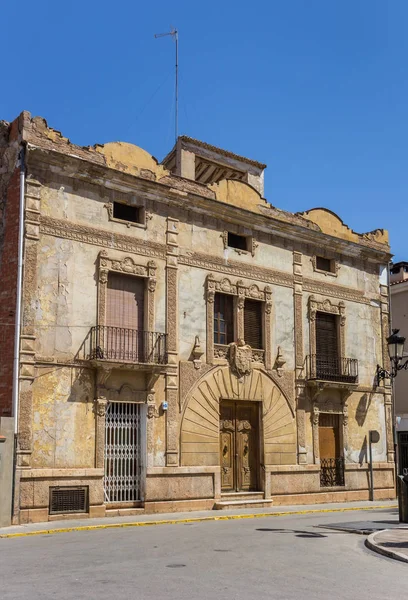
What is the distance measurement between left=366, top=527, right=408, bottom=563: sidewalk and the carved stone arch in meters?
7.28

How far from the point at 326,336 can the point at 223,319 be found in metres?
4.58

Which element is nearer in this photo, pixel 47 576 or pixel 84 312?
pixel 47 576

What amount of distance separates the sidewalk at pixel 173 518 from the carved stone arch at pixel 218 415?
1592 millimetres

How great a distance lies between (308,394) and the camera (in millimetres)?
24047

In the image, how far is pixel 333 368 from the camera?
24906mm

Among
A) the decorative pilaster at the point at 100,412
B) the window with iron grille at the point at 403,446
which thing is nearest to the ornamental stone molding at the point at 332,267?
the decorative pilaster at the point at 100,412

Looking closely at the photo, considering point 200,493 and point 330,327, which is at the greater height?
point 330,327

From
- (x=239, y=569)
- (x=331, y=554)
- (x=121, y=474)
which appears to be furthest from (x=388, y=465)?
(x=239, y=569)

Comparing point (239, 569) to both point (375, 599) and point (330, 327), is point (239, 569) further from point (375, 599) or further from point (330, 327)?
point (330, 327)

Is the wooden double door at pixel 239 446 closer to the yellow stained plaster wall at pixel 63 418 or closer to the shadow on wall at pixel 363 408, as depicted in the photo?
the shadow on wall at pixel 363 408

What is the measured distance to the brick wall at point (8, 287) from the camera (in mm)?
17719

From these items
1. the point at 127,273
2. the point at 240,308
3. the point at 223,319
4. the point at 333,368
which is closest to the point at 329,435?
the point at 333,368

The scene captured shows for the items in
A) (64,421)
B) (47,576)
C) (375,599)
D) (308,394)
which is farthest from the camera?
(308,394)

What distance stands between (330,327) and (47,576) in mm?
17814
